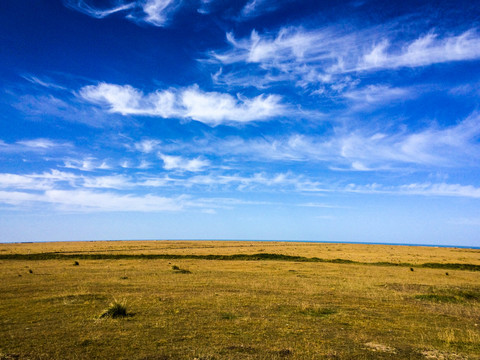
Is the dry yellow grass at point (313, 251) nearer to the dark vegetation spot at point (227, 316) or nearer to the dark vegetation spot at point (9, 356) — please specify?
the dark vegetation spot at point (227, 316)

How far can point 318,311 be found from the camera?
16.0 metres

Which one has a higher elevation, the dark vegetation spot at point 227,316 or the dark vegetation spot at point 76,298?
the dark vegetation spot at point 76,298

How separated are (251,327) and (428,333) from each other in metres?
7.10

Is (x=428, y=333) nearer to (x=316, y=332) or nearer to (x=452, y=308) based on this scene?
(x=316, y=332)

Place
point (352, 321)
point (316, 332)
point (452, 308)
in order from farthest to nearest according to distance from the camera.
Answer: point (452, 308), point (352, 321), point (316, 332)

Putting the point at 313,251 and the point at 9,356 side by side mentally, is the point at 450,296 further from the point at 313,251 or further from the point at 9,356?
the point at 313,251

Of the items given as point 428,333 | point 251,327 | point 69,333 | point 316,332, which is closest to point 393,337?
point 428,333

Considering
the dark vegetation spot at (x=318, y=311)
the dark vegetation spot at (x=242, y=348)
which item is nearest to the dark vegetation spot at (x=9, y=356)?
the dark vegetation spot at (x=242, y=348)

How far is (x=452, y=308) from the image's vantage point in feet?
58.4

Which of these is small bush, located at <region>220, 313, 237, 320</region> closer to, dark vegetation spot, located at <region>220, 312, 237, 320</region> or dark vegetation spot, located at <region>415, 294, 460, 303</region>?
dark vegetation spot, located at <region>220, 312, 237, 320</region>

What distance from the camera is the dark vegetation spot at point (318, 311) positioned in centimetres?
1545

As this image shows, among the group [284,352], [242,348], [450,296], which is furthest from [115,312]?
[450,296]

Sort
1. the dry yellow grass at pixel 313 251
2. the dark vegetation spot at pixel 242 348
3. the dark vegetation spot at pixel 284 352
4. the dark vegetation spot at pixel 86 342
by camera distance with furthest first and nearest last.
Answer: the dry yellow grass at pixel 313 251 < the dark vegetation spot at pixel 86 342 < the dark vegetation spot at pixel 242 348 < the dark vegetation spot at pixel 284 352

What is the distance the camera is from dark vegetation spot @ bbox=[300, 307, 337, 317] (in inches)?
608
